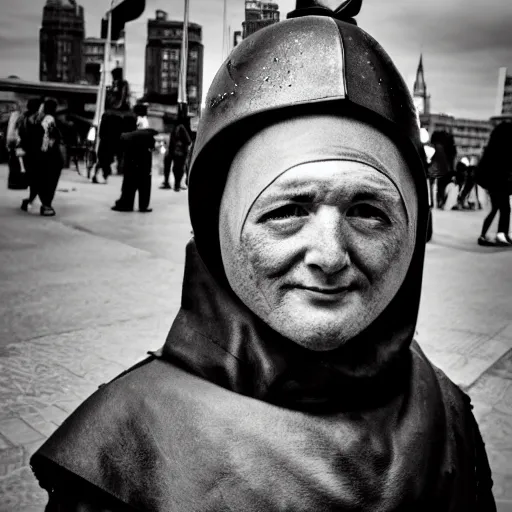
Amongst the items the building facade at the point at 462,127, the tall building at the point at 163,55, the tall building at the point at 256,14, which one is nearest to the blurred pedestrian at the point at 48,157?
the tall building at the point at 256,14

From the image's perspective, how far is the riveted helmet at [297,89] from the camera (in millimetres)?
1228

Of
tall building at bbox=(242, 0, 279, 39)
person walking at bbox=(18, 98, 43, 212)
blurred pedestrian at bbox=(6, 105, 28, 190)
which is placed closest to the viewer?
tall building at bbox=(242, 0, 279, 39)

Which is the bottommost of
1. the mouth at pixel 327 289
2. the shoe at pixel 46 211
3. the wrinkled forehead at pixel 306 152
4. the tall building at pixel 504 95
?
the shoe at pixel 46 211

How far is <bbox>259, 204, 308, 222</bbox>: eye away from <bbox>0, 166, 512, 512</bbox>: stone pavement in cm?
166

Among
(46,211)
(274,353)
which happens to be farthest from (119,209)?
(274,353)

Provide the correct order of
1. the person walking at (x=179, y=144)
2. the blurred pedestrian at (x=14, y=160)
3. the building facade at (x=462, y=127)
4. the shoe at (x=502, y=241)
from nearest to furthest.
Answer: the shoe at (x=502, y=241)
the blurred pedestrian at (x=14, y=160)
the person walking at (x=179, y=144)
the building facade at (x=462, y=127)

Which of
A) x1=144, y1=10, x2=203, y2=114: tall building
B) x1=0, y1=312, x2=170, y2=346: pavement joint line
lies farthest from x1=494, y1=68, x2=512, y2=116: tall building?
x1=144, y1=10, x2=203, y2=114: tall building

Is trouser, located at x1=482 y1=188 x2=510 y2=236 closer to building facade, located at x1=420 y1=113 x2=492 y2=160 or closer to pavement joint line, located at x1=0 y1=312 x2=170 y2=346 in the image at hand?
pavement joint line, located at x1=0 y1=312 x2=170 y2=346

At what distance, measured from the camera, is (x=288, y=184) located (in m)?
1.20

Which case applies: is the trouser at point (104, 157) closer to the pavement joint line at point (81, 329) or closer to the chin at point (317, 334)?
the pavement joint line at point (81, 329)

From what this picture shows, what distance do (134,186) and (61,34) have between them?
169 feet

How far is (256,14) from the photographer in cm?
210

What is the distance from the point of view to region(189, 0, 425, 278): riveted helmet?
1.23 meters

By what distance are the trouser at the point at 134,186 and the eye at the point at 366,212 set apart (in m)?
9.00
